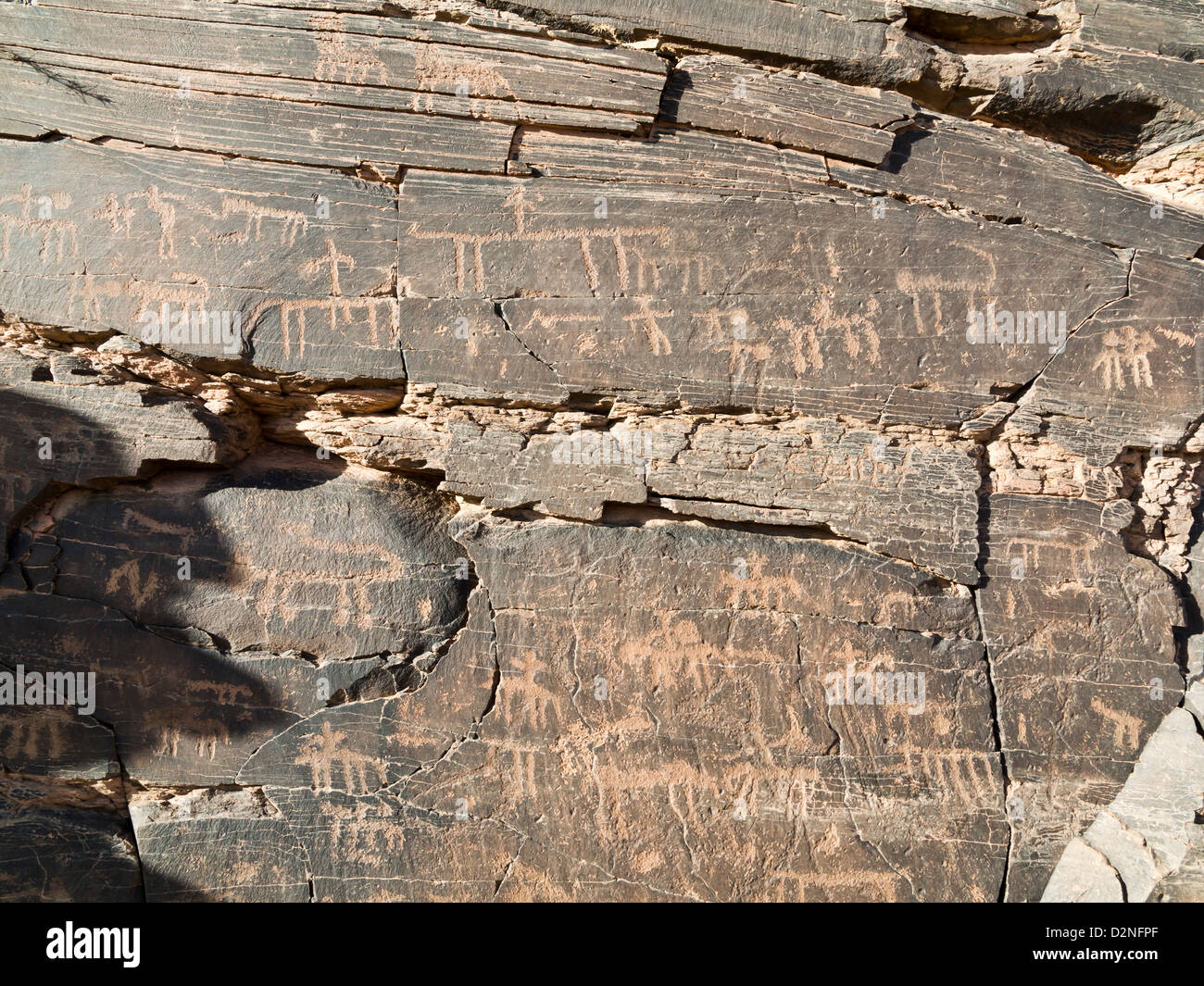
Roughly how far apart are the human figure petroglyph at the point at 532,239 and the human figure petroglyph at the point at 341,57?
2.50ft

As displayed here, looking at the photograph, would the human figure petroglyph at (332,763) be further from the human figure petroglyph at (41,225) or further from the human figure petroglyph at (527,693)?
the human figure petroglyph at (41,225)

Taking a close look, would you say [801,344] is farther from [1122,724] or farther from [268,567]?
[268,567]

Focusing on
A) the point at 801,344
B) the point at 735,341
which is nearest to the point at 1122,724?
the point at 801,344

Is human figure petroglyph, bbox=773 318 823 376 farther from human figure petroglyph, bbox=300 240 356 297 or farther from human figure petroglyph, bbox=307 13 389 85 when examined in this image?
human figure petroglyph, bbox=307 13 389 85

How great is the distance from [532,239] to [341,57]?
1269 mm

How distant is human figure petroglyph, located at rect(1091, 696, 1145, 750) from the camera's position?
3.33 meters

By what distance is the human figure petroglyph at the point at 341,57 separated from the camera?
3539mm

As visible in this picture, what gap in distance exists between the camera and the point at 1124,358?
3.54 metres

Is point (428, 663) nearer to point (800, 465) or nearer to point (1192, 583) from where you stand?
point (800, 465)

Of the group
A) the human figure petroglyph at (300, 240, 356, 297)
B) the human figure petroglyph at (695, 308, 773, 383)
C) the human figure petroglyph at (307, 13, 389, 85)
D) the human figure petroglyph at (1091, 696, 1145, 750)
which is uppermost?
the human figure petroglyph at (307, 13, 389, 85)

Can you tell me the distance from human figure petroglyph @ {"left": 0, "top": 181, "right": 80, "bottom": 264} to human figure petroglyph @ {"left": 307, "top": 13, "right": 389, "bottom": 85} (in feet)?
4.46

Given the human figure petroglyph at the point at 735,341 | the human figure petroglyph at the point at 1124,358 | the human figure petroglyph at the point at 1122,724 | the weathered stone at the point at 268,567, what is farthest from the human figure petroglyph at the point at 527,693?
the human figure petroglyph at the point at 1124,358

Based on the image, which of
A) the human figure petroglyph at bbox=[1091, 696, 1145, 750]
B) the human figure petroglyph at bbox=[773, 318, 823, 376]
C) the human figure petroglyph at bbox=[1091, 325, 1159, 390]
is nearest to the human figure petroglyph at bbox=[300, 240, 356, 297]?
the human figure petroglyph at bbox=[773, 318, 823, 376]

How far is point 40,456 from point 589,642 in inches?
105
